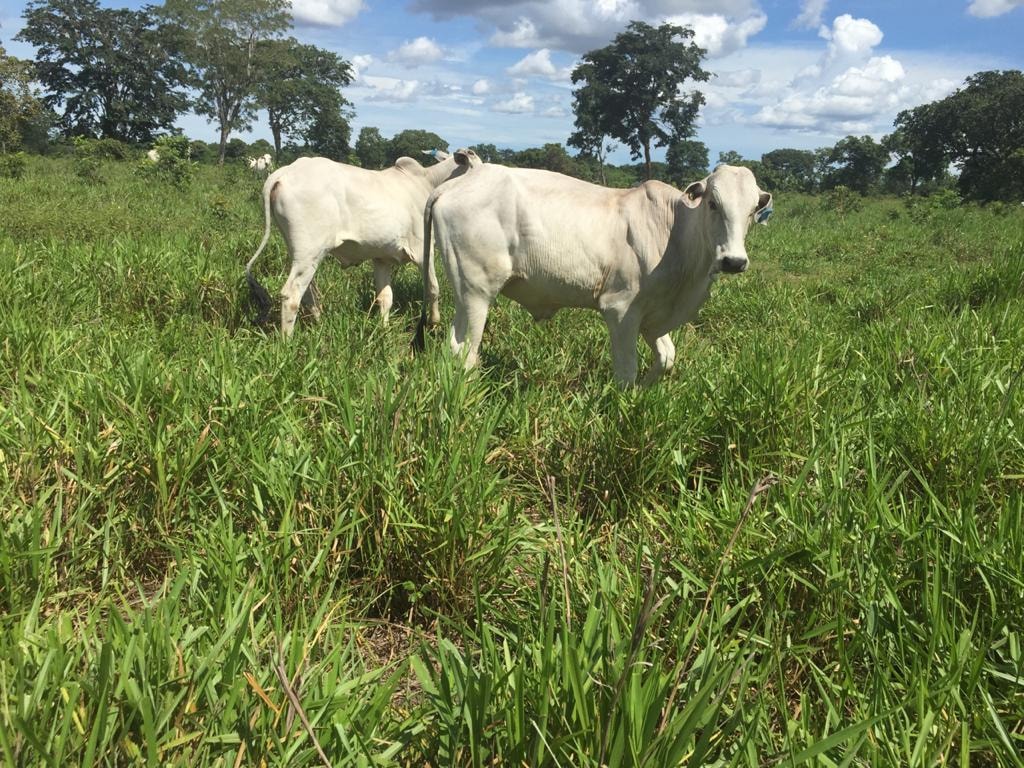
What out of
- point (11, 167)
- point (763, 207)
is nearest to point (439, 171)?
point (763, 207)

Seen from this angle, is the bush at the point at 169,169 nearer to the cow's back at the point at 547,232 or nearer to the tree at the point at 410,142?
the cow's back at the point at 547,232

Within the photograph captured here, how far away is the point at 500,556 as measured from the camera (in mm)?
2422

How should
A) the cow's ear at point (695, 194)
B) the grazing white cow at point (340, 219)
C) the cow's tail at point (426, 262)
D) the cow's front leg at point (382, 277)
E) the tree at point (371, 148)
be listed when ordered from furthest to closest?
the tree at point (371, 148) < the cow's front leg at point (382, 277) < the grazing white cow at point (340, 219) < the cow's tail at point (426, 262) < the cow's ear at point (695, 194)

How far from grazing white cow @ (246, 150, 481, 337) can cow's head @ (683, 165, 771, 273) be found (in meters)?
2.38

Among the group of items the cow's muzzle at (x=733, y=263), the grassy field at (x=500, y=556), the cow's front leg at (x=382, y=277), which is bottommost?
the grassy field at (x=500, y=556)

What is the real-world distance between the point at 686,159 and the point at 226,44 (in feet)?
128

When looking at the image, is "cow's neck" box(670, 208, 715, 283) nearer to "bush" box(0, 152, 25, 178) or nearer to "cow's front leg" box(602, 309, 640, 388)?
"cow's front leg" box(602, 309, 640, 388)

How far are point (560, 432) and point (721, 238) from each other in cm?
142

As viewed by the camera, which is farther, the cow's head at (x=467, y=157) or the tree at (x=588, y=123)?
the tree at (x=588, y=123)

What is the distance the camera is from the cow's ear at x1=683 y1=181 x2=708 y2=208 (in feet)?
13.0

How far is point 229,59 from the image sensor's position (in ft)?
146

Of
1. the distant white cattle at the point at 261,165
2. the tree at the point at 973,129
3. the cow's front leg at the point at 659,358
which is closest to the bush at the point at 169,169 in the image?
the distant white cattle at the point at 261,165

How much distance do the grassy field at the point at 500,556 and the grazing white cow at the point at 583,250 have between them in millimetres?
501

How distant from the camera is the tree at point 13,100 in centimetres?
2916
